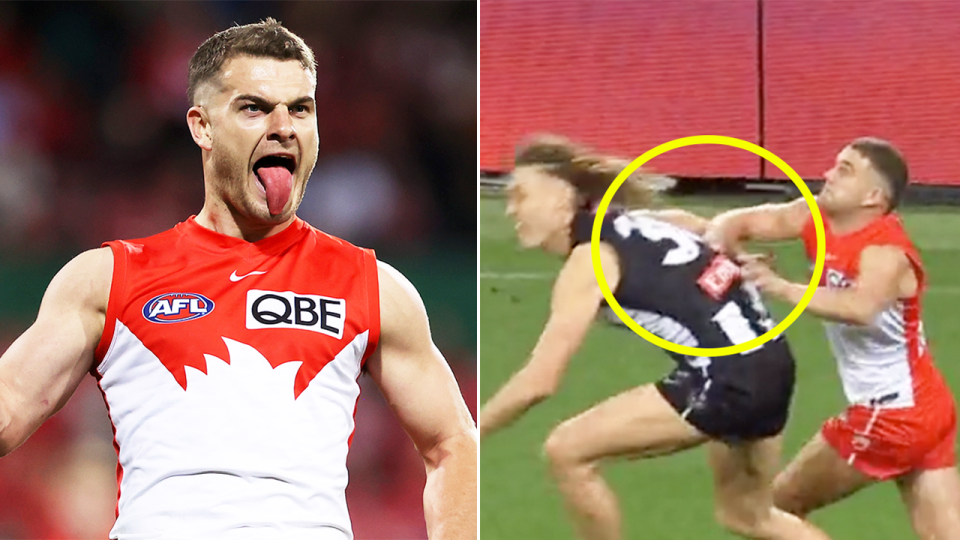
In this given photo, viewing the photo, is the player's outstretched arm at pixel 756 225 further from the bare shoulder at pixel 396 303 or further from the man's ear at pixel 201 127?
the man's ear at pixel 201 127

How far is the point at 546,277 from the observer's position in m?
2.95

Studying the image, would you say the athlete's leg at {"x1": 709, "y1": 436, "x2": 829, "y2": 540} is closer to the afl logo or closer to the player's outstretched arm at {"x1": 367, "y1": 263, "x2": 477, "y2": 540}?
the player's outstretched arm at {"x1": 367, "y1": 263, "x2": 477, "y2": 540}

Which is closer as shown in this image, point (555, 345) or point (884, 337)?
point (884, 337)

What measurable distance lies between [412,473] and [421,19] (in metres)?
1.35

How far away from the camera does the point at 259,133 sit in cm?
208

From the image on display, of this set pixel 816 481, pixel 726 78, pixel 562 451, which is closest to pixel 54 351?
pixel 562 451

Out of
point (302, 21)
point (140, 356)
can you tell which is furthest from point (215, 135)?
point (302, 21)

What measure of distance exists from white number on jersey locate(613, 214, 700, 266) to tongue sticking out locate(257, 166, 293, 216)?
1.00 m

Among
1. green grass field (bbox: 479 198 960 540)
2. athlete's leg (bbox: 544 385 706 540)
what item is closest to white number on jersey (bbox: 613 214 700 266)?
green grass field (bbox: 479 198 960 540)

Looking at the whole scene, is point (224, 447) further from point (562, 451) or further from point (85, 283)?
point (562, 451)

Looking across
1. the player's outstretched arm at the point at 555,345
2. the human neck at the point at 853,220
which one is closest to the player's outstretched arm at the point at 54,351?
the player's outstretched arm at the point at 555,345

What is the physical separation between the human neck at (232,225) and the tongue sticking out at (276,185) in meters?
0.04

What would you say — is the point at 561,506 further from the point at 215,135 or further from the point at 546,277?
the point at 215,135

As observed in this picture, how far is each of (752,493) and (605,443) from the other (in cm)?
45
